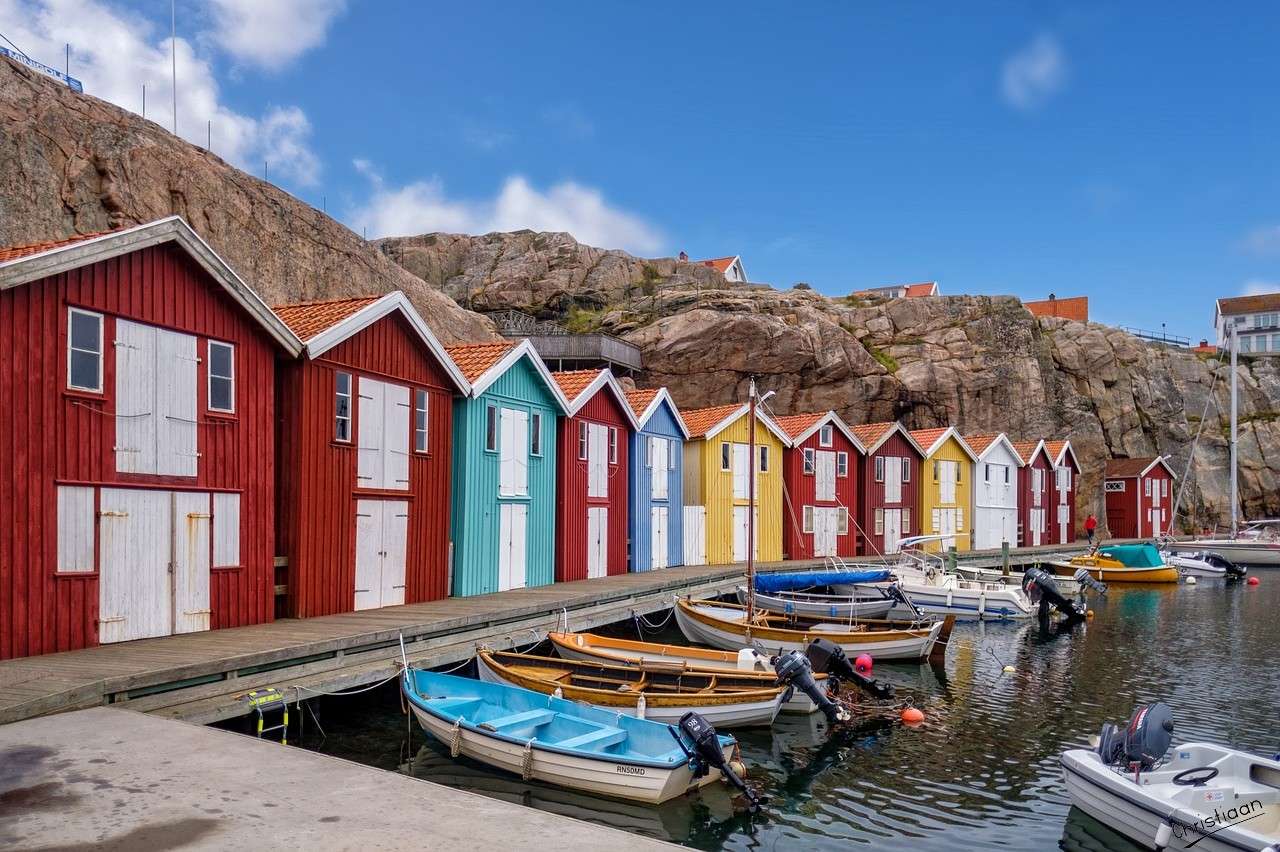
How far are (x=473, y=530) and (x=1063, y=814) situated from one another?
1694cm

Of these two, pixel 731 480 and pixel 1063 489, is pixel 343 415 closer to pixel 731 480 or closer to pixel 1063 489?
pixel 731 480

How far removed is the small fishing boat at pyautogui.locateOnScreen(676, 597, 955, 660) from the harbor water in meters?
0.74

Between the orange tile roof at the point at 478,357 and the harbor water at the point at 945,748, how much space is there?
10.2 m

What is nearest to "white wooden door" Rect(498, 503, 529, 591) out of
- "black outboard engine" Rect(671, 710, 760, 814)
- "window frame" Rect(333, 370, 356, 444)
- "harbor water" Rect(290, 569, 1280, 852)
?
"harbor water" Rect(290, 569, 1280, 852)

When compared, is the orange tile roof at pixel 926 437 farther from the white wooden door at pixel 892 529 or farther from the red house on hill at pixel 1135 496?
the red house on hill at pixel 1135 496

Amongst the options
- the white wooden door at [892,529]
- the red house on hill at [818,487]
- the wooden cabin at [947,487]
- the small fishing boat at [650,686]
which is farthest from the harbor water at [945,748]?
the wooden cabin at [947,487]

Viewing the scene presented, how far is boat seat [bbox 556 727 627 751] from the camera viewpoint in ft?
47.1

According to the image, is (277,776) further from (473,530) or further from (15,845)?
(473,530)

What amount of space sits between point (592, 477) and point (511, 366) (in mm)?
6566

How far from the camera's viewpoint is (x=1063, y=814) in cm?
1429

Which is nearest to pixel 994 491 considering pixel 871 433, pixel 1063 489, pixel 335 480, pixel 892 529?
pixel 892 529

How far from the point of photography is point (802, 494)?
155 feet

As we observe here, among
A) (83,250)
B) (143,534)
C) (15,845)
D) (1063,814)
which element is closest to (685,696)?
(1063,814)

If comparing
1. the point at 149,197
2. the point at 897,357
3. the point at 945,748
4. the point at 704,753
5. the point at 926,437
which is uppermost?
the point at 149,197
